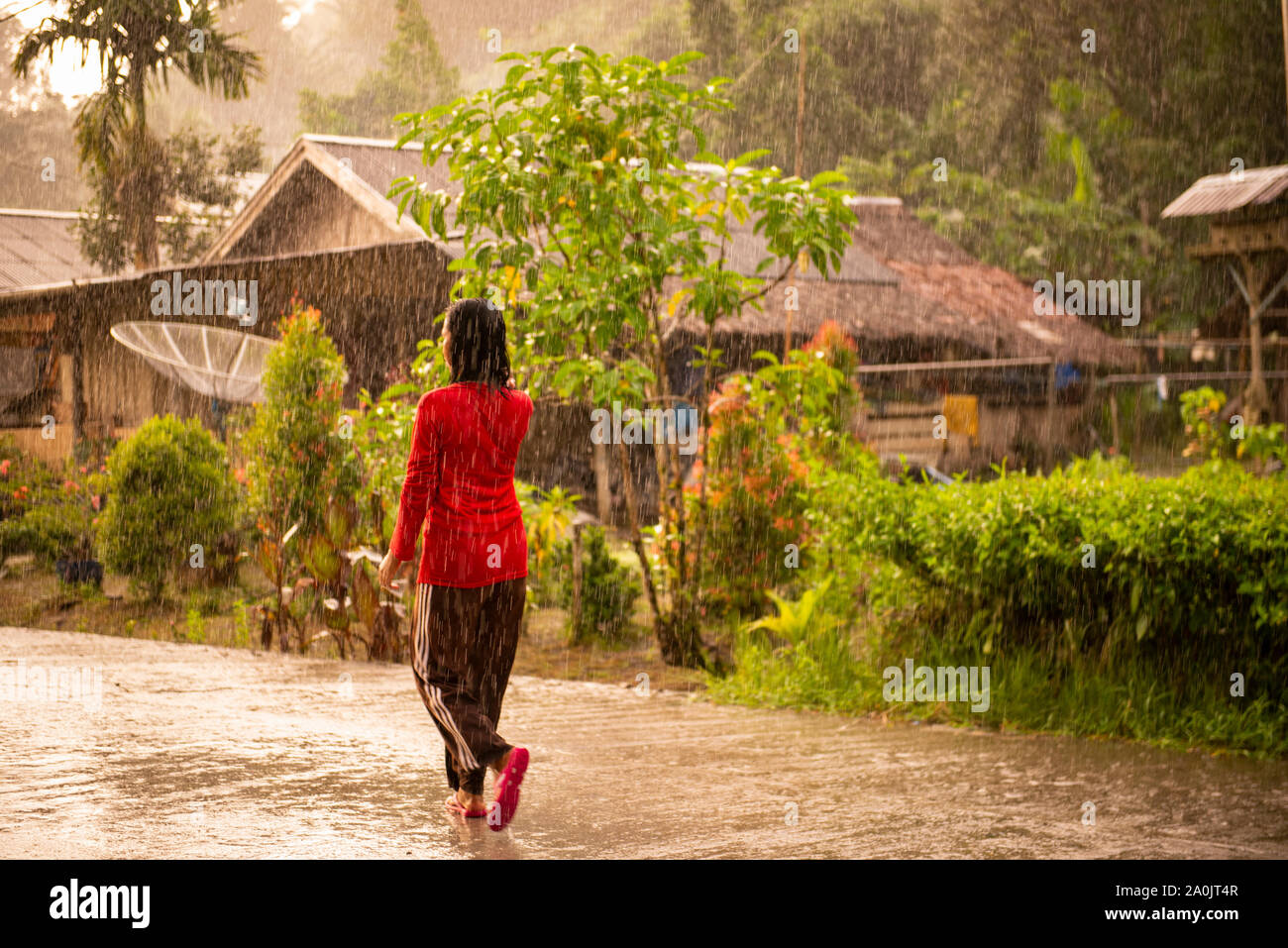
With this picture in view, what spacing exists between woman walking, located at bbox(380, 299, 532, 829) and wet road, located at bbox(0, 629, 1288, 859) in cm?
36

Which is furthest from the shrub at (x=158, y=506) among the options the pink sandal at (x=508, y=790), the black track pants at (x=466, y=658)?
the pink sandal at (x=508, y=790)

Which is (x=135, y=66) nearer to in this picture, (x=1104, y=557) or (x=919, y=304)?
(x=919, y=304)

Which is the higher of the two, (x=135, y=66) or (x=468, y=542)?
(x=135, y=66)

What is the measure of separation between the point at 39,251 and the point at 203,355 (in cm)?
1497

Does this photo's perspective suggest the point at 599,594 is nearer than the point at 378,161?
Yes

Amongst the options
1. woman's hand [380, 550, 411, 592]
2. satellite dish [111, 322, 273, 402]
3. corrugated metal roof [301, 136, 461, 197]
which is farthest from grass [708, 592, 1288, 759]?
corrugated metal roof [301, 136, 461, 197]

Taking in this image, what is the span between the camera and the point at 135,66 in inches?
1009

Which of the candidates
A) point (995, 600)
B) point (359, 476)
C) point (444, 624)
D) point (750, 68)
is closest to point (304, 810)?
point (444, 624)

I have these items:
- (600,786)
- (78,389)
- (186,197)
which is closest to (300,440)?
(600,786)

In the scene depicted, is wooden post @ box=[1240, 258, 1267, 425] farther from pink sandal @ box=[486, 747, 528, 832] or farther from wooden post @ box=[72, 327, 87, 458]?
wooden post @ box=[72, 327, 87, 458]

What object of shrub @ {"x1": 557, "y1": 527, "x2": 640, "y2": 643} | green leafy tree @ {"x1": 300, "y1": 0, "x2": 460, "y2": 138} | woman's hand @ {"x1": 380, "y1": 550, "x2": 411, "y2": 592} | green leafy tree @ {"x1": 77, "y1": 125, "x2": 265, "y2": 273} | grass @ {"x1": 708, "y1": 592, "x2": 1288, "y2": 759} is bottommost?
grass @ {"x1": 708, "y1": 592, "x2": 1288, "y2": 759}

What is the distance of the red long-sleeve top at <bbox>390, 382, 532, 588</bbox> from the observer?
4.85m

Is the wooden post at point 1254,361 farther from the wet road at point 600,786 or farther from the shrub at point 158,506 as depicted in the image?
the wet road at point 600,786

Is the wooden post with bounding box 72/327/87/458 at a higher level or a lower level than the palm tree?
lower
